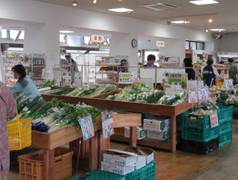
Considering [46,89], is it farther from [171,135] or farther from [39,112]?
[39,112]

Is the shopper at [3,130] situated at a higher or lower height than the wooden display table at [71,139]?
higher

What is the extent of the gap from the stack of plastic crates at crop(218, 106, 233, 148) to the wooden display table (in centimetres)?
216

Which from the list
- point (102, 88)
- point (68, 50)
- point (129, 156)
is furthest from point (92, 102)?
point (68, 50)

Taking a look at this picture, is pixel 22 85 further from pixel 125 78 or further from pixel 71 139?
pixel 125 78

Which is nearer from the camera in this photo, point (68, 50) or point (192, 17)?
point (192, 17)

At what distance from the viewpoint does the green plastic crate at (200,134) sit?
5.65 metres

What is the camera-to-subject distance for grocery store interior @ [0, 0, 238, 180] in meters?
3.56

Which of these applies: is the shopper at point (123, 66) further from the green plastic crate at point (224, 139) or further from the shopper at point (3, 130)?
the shopper at point (3, 130)

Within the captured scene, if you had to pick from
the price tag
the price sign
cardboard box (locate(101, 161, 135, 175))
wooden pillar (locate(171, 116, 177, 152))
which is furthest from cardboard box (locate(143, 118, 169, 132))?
the price sign

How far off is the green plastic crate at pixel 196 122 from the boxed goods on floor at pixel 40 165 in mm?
2205

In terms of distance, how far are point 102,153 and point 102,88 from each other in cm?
311

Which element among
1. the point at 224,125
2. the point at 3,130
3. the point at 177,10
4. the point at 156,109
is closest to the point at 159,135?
the point at 156,109

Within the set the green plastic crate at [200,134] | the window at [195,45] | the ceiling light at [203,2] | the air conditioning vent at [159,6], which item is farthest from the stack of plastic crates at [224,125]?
the window at [195,45]

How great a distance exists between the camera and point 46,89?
7480 millimetres
